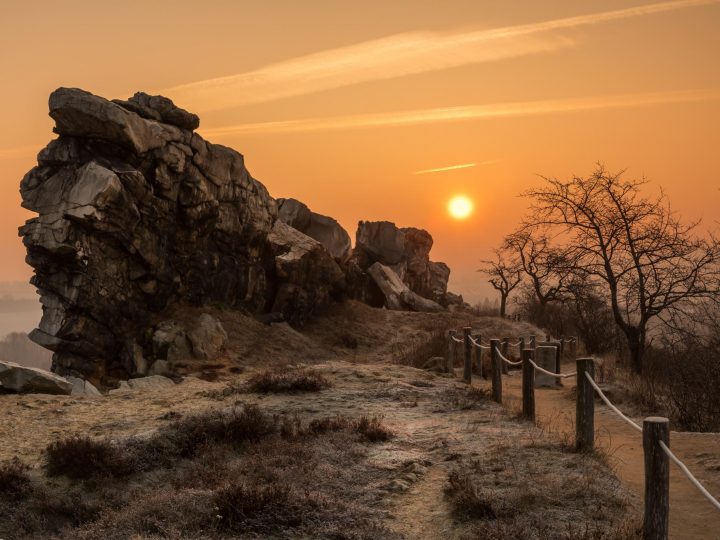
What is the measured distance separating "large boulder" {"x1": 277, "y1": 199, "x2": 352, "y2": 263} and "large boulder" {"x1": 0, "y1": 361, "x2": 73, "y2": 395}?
1353 inches

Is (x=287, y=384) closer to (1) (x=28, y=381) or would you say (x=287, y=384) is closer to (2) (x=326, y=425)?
(2) (x=326, y=425)

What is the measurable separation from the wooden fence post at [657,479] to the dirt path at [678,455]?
35.8 inches

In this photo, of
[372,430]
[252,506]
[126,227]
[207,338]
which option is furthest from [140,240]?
[252,506]

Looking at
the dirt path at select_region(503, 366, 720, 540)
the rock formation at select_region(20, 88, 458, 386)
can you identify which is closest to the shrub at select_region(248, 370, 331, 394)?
the dirt path at select_region(503, 366, 720, 540)

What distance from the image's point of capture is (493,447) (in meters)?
9.62

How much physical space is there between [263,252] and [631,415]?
2311 centimetres

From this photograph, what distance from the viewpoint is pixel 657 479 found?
6.16 metres

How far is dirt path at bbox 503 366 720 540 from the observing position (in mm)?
7297

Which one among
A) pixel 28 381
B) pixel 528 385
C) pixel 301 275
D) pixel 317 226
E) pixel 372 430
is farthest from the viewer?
pixel 317 226

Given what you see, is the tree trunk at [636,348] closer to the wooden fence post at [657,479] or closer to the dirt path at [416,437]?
the dirt path at [416,437]

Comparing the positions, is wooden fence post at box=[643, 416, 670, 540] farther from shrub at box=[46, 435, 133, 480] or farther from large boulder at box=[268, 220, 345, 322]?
large boulder at box=[268, 220, 345, 322]

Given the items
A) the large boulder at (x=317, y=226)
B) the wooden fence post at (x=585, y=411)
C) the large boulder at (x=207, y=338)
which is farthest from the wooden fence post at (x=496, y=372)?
the large boulder at (x=317, y=226)

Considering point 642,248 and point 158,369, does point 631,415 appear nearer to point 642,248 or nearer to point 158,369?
point 642,248

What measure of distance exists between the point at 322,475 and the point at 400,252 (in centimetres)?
4915
